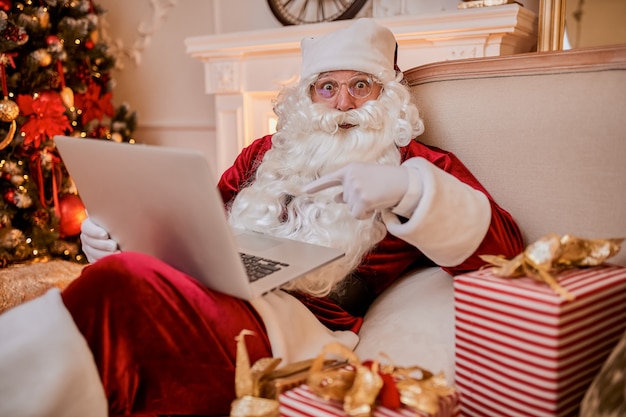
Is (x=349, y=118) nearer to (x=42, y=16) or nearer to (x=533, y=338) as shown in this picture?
(x=533, y=338)

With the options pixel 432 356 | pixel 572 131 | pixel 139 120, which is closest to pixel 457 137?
pixel 572 131

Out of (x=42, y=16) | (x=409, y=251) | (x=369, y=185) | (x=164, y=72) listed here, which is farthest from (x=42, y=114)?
(x=369, y=185)

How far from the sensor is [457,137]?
1.29 meters

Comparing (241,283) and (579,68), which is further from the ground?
(579,68)

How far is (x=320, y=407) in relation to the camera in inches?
28.4

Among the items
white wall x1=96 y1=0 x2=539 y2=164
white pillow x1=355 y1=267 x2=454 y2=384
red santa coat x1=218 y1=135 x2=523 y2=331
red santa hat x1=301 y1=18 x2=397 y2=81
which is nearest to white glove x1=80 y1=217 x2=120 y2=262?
red santa coat x1=218 y1=135 x2=523 y2=331

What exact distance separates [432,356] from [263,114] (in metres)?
2.05

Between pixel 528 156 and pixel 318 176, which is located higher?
pixel 528 156

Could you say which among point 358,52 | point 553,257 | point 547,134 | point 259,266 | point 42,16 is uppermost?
point 42,16

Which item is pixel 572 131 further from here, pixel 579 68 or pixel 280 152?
pixel 280 152

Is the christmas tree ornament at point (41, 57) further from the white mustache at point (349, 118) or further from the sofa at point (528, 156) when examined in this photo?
the sofa at point (528, 156)

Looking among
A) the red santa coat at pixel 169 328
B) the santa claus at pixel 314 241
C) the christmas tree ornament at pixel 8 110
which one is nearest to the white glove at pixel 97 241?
the santa claus at pixel 314 241

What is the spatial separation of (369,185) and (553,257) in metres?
0.32

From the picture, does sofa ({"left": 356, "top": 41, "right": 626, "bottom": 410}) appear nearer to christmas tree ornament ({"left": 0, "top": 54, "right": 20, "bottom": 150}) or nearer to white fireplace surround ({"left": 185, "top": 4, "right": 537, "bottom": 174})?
white fireplace surround ({"left": 185, "top": 4, "right": 537, "bottom": 174})
